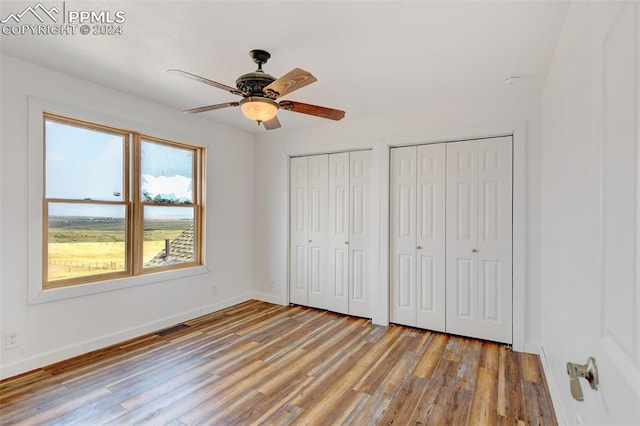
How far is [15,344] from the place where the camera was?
2590 millimetres

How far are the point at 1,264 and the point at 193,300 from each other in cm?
195

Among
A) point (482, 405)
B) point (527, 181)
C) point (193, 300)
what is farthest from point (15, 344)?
point (527, 181)

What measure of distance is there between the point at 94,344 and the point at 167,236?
133cm

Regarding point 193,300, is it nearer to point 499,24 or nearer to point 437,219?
point 437,219

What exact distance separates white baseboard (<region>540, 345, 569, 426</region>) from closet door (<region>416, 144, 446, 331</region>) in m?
1.05

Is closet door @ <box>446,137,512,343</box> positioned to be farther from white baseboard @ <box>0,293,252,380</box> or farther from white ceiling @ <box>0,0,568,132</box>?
white baseboard @ <box>0,293,252,380</box>

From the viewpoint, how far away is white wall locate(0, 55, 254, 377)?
2.56 m

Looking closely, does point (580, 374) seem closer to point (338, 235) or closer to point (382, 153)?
point (382, 153)

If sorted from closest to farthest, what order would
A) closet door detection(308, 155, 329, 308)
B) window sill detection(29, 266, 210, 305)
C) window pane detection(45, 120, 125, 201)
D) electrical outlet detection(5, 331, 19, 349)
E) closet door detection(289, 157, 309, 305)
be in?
electrical outlet detection(5, 331, 19, 349) → window sill detection(29, 266, 210, 305) → window pane detection(45, 120, 125, 201) → closet door detection(308, 155, 329, 308) → closet door detection(289, 157, 309, 305)

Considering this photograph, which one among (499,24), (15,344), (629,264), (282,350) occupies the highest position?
(499,24)

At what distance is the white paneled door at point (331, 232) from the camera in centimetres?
418

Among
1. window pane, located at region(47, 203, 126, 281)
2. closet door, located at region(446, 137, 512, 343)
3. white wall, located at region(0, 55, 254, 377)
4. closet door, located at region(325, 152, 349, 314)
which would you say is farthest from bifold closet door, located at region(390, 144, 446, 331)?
window pane, located at region(47, 203, 126, 281)

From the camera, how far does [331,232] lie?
4.40 metres

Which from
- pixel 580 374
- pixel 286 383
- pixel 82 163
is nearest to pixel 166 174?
pixel 82 163
